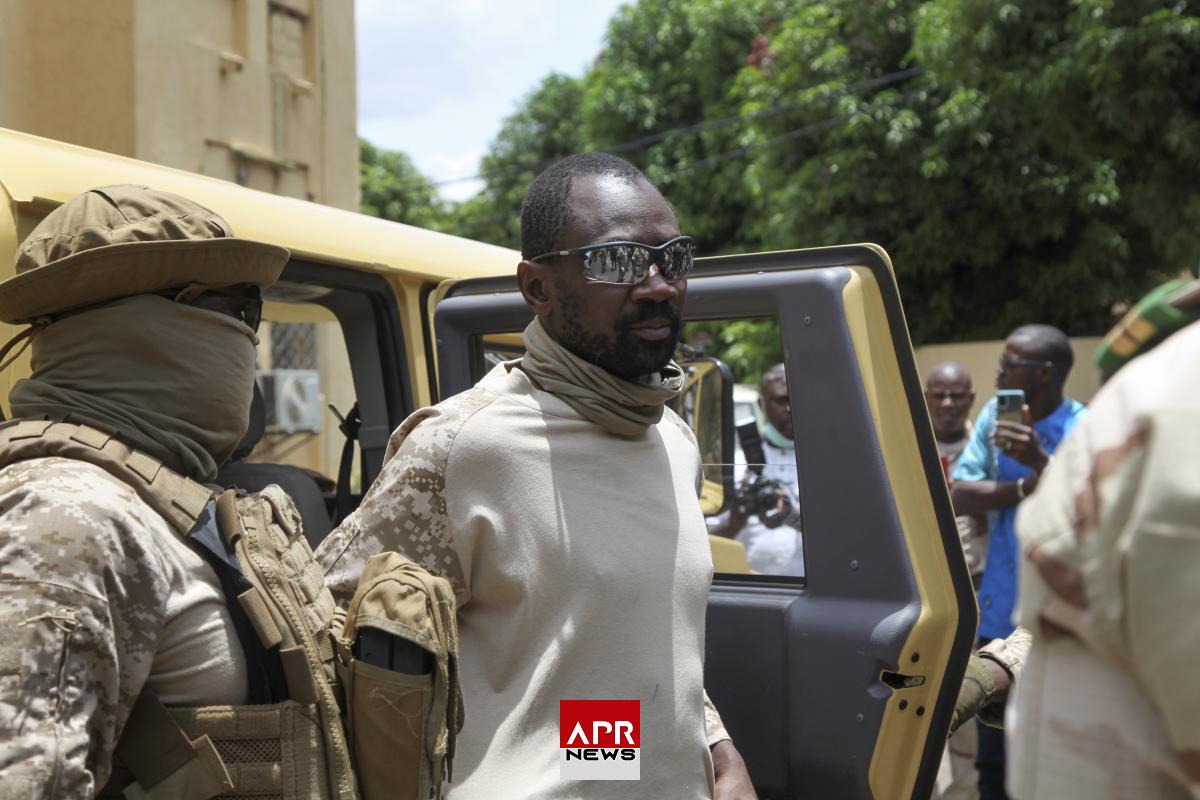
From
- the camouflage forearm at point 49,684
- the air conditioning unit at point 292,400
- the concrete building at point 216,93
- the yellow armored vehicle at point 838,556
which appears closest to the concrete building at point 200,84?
the concrete building at point 216,93

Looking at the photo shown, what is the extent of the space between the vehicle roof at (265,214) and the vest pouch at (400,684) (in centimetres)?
116

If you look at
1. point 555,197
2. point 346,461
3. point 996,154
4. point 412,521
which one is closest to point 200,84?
point 346,461

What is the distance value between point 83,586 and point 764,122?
555 inches

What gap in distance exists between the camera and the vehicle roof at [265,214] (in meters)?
2.45

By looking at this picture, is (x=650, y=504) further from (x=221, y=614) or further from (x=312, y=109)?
(x=312, y=109)

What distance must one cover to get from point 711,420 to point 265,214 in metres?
1.27

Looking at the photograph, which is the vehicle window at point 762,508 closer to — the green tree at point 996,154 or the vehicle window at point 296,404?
the vehicle window at point 296,404

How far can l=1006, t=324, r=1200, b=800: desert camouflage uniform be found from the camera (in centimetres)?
88

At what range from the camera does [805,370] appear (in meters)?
2.47

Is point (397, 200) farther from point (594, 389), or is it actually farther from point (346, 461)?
point (594, 389)

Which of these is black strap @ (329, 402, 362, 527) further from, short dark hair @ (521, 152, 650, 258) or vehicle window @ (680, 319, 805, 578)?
short dark hair @ (521, 152, 650, 258)

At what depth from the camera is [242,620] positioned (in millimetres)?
1585

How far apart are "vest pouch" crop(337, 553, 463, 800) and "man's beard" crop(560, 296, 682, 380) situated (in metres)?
0.53

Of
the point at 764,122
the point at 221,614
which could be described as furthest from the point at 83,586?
the point at 764,122
